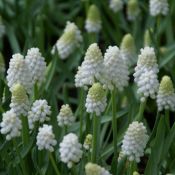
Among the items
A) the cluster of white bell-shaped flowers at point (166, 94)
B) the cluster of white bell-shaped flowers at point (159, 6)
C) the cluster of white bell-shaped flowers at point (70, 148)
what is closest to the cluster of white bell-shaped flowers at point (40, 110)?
the cluster of white bell-shaped flowers at point (70, 148)

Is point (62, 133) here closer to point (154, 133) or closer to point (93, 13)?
point (154, 133)

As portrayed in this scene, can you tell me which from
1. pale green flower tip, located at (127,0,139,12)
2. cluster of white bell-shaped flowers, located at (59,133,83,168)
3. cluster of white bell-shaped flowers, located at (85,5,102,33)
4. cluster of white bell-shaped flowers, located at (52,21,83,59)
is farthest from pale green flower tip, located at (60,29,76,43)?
cluster of white bell-shaped flowers, located at (59,133,83,168)

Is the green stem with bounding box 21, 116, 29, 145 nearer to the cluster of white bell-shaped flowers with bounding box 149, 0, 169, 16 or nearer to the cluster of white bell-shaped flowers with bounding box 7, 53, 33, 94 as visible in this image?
the cluster of white bell-shaped flowers with bounding box 7, 53, 33, 94

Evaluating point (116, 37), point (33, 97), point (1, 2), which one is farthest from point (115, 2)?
point (33, 97)

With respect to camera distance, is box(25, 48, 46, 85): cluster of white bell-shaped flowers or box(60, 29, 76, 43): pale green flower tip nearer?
box(25, 48, 46, 85): cluster of white bell-shaped flowers

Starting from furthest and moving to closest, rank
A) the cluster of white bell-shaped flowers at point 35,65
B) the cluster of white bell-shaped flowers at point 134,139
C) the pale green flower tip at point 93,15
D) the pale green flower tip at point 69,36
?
the pale green flower tip at point 93,15
the pale green flower tip at point 69,36
the cluster of white bell-shaped flowers at point 35,65
the cluster of white bell-shaped flowers at point 134,139

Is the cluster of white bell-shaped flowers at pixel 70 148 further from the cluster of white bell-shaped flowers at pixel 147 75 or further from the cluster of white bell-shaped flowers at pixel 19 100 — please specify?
the cluster of white bell-shaped flowers at pixel 147 75
